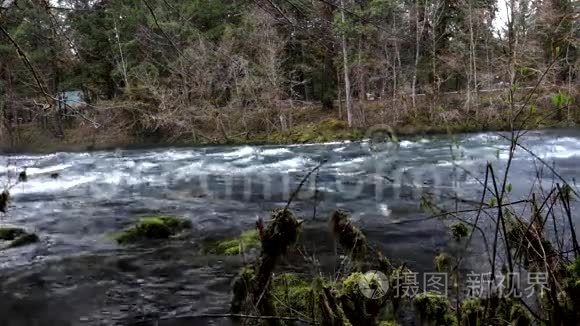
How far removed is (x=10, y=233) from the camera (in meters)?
7.15

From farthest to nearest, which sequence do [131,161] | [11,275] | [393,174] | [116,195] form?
[131,161] → [393,174] → [116,195] → [11,275]

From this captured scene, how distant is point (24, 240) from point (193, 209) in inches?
112

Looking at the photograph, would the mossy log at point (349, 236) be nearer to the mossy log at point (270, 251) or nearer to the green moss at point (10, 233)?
the mossy log at point (270, 251)

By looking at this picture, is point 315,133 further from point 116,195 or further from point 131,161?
point 116,195

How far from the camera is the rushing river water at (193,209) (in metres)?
4.80

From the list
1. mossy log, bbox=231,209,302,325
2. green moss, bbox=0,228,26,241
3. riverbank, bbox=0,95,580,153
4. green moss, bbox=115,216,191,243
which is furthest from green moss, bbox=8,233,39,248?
riverbank, bbox=0,95,580,153

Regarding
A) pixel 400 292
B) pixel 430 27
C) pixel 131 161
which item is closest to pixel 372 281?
pixel 400 292

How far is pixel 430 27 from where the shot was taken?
25.2 m

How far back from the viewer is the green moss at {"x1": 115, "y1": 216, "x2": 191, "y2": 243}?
6.87m

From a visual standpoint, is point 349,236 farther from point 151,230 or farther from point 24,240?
point 24,240

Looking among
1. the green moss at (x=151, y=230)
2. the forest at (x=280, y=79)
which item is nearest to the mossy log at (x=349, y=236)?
the green moss at (x=151, y=230)

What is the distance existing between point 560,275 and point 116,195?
32.0ft

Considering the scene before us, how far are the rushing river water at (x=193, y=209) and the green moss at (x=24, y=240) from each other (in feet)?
0.47

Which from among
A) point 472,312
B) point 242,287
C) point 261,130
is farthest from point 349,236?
point 261,130
